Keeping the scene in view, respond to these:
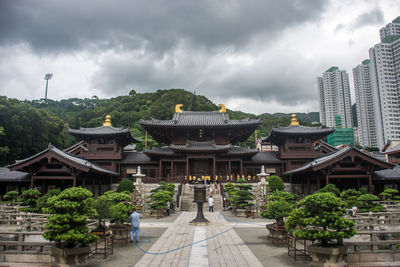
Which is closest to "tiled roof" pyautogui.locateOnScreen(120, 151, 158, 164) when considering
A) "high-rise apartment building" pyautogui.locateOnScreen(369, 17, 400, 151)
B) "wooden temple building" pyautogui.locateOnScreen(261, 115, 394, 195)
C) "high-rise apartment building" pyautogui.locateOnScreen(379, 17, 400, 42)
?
"wooden temple building" pyautogui.locateOnScreen(261, 115, 394, 195)

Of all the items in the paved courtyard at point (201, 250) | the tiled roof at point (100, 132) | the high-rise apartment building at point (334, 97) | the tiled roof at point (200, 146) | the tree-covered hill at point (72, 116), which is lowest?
the paved courtyard at point (201, 250)

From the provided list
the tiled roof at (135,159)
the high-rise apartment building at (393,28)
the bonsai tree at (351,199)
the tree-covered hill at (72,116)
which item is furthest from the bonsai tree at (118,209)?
the high-rise apartment building at (393,28)

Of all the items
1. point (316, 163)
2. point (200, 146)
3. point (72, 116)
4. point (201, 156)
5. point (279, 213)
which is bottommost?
point (279, 213)

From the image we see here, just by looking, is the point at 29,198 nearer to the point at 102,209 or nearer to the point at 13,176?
the point at 102,209

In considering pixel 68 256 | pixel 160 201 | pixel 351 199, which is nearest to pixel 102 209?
pixel 68 256

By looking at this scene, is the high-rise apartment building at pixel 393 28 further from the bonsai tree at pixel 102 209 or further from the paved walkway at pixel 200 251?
the bonsai tree at pixel 102 209

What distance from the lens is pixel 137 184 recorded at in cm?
2580

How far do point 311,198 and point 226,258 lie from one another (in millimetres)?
3669

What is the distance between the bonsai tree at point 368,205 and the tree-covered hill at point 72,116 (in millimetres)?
48124

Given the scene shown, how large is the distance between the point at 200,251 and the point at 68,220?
5016 millimetres

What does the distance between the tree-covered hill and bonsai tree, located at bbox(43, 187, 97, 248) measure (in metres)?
42.2

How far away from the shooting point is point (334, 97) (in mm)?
138750

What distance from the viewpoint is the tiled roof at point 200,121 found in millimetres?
36250

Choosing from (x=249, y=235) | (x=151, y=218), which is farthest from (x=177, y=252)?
(x=151, y=218)
